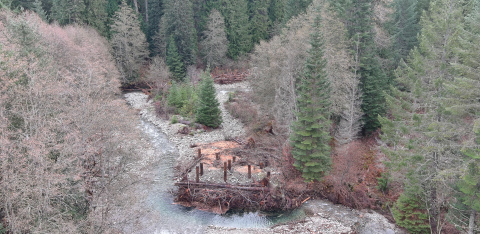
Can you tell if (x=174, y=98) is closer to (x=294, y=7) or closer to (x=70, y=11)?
(x=294, y=7)

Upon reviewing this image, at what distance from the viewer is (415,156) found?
47.6 ft

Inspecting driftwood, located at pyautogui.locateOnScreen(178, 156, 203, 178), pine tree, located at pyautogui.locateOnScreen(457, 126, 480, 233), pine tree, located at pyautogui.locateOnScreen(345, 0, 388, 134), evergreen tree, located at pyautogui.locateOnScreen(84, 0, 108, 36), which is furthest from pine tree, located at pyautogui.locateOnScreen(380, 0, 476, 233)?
evergreen tree, located at pyautogui.locateOnScreen(84, 0, 108, 36)

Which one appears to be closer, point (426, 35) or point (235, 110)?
point (426, 35)

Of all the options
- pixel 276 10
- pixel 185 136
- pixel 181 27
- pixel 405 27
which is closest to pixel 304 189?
pixel 185 136

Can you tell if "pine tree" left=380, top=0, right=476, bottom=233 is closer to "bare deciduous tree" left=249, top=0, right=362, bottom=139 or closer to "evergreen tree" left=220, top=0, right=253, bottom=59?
"bare deciduous tree" left=249, top=0, right=362, bottom=139

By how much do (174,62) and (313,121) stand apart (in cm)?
3288

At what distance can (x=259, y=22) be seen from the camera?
2290 inches

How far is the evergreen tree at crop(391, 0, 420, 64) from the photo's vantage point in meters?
35.0

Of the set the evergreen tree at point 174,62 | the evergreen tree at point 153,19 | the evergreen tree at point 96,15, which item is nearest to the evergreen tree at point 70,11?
the evergreen tree at point 96,15

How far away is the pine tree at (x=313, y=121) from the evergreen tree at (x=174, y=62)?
99.9 ft

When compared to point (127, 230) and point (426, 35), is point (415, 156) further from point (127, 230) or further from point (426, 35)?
point (127, 230)

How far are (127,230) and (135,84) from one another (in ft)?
114

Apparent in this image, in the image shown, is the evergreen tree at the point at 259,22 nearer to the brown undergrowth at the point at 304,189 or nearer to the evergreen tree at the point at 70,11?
the evergreen tree at the point at 70,11

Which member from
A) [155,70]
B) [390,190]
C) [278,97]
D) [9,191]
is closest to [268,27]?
[155,70]
